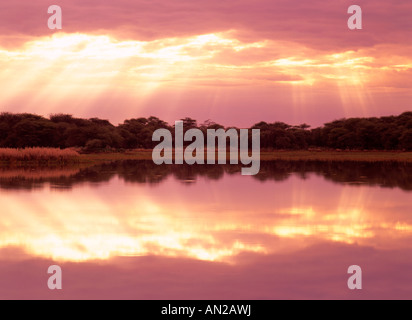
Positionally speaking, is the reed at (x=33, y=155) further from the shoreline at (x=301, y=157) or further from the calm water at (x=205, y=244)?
the calm water at (x=205, y=244)

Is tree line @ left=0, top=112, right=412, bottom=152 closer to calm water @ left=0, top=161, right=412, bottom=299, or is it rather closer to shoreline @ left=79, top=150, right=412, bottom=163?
shoreline @ left=79, top=150, right=412, bottom=163

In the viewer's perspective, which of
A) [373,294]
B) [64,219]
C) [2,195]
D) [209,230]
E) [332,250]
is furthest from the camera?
[2,195]

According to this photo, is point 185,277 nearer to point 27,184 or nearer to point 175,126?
point 27,184

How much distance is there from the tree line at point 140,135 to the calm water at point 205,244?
50.1m

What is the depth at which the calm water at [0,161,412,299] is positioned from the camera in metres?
7.79

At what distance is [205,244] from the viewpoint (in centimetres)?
1064

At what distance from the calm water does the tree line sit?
50.1 meters

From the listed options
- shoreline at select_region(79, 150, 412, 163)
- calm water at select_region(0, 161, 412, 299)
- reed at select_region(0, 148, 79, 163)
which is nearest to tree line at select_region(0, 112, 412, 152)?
shoreline at select_region(79, 150, 412, 163)

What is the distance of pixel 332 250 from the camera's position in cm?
1016

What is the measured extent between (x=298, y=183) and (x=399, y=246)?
14092 mm

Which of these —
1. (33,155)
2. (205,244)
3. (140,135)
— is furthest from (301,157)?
(205,244)

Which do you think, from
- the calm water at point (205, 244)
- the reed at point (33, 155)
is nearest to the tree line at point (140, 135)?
the reed at point (33, 155)

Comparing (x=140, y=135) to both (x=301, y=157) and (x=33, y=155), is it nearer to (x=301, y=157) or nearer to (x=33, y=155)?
(x=301, y=157)

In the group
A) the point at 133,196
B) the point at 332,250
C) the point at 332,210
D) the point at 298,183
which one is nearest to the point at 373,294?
the point at 332,250
